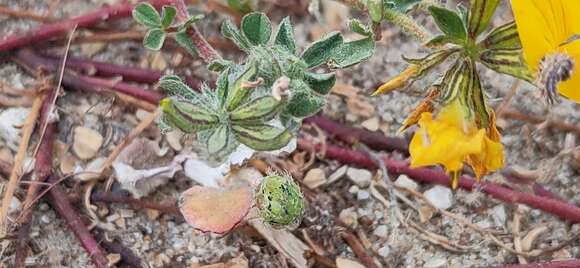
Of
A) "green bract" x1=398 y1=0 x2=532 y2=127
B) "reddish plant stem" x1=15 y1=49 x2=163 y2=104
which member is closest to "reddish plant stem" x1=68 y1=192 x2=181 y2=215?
"reddish plant stem" x1=15 y1=49 x2=163 y2=104

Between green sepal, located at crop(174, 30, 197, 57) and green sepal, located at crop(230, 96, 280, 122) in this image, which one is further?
green sepal, located at crop(174, 30, 197, 57)

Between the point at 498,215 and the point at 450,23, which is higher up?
the point at 450,23

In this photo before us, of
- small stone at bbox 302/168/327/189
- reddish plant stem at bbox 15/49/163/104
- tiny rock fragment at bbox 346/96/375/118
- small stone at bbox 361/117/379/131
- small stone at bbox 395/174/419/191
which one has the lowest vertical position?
reddish plant stem at bbox 15/49/163/104

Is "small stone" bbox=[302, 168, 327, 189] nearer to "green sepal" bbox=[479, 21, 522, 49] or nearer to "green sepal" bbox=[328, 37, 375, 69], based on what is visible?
"green sepal" bbox=[328, 37, 375, 69]

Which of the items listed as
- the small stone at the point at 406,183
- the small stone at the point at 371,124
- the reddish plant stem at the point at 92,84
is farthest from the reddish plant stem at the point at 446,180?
the reddish plant stem at the point at 92,84

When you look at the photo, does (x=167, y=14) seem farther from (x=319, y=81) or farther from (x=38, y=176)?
(x=38, y=176)

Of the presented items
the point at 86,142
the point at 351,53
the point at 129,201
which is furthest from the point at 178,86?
the point at 86,142

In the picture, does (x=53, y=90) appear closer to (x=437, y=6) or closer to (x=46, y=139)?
(x=46, y=139)
